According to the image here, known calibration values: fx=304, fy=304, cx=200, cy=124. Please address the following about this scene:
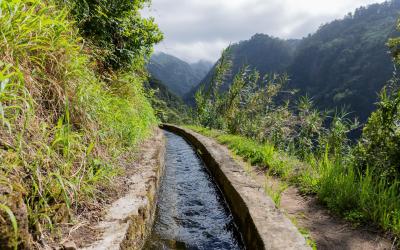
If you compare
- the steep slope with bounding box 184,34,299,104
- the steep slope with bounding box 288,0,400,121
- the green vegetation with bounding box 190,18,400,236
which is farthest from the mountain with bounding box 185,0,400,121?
the green vegetation with bounding box 190,18,400,236

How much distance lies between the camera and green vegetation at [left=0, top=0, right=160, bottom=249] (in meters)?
1.58

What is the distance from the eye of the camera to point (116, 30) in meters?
5.14

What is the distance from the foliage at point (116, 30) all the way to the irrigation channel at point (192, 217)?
7.06 ft

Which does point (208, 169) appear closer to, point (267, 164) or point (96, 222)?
point (267, 164)

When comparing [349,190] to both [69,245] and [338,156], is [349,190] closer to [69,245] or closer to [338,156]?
[338,156]

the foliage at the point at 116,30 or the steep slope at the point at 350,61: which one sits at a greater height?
the steep slope at the point at 350,61

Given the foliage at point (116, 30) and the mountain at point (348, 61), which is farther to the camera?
the mountain at point (348, 61)

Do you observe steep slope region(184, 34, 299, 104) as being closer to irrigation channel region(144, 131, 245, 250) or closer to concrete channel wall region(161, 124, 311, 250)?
irrigation channel region(144, 131, 245, 250)

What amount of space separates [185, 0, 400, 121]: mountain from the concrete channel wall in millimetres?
68321

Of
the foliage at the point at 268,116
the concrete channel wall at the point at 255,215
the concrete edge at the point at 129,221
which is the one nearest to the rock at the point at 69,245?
the concrete edge at the point at 129,221

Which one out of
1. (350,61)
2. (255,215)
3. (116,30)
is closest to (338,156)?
(255,215)

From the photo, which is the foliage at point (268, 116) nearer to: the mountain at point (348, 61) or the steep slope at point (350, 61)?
the mountain at point (348, 61)

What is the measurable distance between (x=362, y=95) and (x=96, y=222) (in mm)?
82659

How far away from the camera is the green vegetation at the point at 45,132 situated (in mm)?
1582
